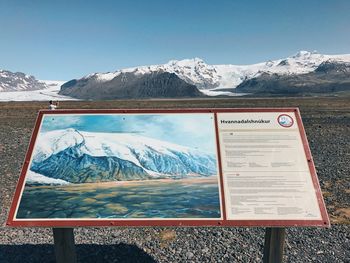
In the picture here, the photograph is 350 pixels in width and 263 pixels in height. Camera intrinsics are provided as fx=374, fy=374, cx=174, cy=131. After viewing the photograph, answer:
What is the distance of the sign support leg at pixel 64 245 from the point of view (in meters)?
5.98

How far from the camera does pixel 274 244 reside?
238 inches

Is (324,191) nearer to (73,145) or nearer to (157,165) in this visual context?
(157,165)

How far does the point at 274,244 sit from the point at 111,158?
3006 millimetres

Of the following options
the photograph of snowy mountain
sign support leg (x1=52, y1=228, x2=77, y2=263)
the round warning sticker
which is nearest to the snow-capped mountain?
the photograph of snowy mountain

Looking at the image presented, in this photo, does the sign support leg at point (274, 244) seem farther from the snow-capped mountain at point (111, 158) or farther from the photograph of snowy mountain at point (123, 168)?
the snow-capped mountain at point (111, 158)

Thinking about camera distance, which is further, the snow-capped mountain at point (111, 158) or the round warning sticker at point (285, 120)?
the round warning sticker at point (285, 120)

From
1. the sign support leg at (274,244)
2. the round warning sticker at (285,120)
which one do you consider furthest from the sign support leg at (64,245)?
the round warning sticker at (285,120)

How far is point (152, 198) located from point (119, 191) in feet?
1.77

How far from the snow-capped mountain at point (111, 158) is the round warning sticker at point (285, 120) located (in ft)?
4.38

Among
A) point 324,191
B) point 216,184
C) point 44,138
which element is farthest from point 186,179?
point 324,191

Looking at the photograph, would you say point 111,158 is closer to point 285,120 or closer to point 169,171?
point 169,171

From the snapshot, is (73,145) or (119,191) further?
(73,145)

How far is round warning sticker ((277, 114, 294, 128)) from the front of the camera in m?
6.34

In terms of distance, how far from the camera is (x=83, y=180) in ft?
19.6
